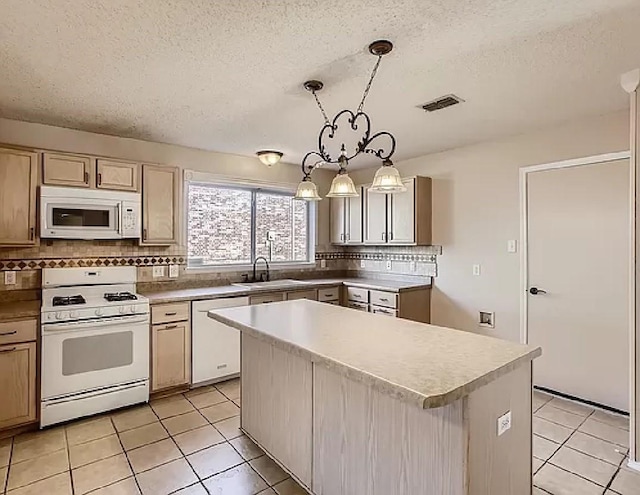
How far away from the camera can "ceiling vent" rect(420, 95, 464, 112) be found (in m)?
2.70

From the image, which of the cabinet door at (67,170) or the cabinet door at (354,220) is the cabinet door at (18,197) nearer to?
the cabinet door at (67,170)

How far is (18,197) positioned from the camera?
2928 millimetres

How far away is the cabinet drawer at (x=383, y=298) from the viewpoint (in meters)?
4.10

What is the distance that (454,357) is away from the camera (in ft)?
5.22

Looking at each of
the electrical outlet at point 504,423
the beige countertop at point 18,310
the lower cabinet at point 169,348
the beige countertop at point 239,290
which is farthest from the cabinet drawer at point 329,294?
the electrical outlet at point 504,423

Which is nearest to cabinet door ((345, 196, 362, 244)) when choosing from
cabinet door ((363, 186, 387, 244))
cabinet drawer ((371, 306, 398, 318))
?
cabinet door ((363, 186, 387, 244))

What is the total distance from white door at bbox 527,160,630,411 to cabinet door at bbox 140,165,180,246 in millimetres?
3368

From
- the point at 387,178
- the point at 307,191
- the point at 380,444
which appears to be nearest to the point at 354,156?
the point at 387,178

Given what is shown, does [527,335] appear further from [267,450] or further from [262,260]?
[262,260]

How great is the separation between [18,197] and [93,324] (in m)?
1.13

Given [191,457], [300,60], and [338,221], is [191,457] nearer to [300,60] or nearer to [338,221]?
[300,60]

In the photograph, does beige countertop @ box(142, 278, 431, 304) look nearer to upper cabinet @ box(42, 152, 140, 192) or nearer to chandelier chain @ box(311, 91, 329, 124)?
upper cabinet @ box(42, 152, 140, 192)

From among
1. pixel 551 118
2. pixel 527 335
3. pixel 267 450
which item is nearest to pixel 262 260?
pixel 267 450

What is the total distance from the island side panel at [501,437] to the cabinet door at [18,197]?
10.9 ft
